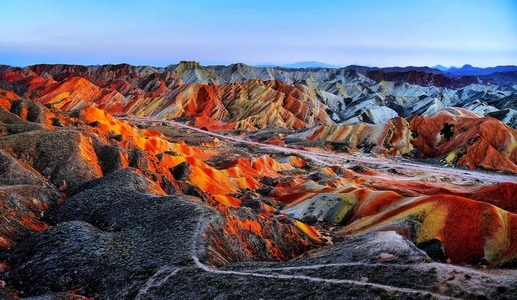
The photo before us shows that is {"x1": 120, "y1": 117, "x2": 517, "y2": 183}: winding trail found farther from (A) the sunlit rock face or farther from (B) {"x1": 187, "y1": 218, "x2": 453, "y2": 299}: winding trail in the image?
(B) {"x1": 187, "y1": 218, "x2": 453, "y2": 299}: winding trail

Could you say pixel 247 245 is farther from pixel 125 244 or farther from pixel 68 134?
pixel 68 134

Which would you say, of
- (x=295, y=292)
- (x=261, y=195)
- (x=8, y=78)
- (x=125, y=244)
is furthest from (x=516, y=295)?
(x=8, y=78)

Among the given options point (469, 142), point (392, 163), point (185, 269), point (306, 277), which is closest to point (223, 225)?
point (185, 269)

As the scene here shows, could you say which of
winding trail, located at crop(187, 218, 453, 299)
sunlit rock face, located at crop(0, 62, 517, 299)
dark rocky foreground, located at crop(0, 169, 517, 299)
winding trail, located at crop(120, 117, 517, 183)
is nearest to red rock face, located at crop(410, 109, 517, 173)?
sunlit rock face, located at crop(0, 62, 517, 299)

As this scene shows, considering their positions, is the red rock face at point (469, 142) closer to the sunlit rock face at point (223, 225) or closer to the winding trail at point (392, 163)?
the sunlit rock face at point (223, 225)

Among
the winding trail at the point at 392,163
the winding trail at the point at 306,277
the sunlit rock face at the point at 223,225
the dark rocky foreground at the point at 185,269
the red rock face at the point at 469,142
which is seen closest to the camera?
the winding trail at the point at 306,277

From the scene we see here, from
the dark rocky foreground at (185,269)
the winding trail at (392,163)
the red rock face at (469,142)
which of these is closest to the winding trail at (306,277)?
the dark rocky foreground at (185,269)

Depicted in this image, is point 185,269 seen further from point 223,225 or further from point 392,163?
point 392,163

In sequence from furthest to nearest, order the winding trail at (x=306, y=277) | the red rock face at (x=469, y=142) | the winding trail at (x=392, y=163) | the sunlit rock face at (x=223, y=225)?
the red rock face at (x=469, y=142) < the winding trail at (x=392, y=163) < the sunlit rock face at (x=223, y=225) < the winding trail at (x=306, y=277)
